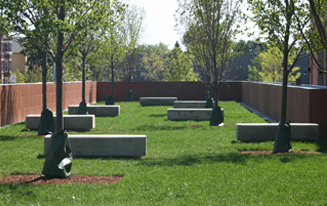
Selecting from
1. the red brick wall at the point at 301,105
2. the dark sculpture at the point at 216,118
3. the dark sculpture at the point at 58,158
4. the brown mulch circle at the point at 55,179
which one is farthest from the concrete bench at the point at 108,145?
the dark sculpture at the point at 216,118

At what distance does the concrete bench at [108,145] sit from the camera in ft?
39.8

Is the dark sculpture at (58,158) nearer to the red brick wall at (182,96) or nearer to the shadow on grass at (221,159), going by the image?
the shadow on grass at (221,159)

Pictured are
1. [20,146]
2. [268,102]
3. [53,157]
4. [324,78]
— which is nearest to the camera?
[53,157]

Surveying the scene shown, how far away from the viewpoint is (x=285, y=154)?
40.9 ft

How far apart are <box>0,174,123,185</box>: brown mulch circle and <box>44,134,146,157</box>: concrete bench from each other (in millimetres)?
2483

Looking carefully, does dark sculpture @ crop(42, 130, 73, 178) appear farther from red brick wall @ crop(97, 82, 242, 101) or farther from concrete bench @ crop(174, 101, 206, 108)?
red brick wall @ crop(97, 82, 242, 101)

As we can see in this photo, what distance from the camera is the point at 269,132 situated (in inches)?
607

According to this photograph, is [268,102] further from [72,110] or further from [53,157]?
[53,157]

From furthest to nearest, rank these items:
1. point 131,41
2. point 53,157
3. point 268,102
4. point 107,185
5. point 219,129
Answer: point 131,41, point 268,102, point 219,129, point 53,157, point 107,185

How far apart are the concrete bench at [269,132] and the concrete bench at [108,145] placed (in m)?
4.47

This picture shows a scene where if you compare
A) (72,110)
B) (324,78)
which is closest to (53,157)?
(72,110)

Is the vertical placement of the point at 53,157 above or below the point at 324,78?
below

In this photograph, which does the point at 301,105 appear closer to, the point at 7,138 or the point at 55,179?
the point at 7,138

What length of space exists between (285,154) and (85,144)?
536cm
